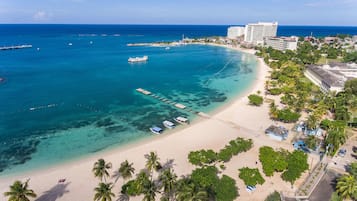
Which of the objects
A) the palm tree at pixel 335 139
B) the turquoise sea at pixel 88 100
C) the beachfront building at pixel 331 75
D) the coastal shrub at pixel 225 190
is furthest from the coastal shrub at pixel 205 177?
the beachfront building at pixel 331 75

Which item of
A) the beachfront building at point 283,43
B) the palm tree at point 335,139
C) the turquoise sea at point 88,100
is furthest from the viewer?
the beachfront building at point 283,43

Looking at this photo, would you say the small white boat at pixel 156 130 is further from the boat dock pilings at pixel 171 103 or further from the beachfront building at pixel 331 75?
the beachfront building at pixel 331 75

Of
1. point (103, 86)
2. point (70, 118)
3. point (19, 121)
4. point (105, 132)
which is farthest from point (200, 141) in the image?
point (103, 86)

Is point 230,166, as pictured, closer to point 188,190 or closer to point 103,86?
point 188,190

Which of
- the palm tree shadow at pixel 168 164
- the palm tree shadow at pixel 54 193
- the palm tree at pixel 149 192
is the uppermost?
the palm tree at pixel 149 192

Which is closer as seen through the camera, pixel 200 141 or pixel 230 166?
pixel 230 166
